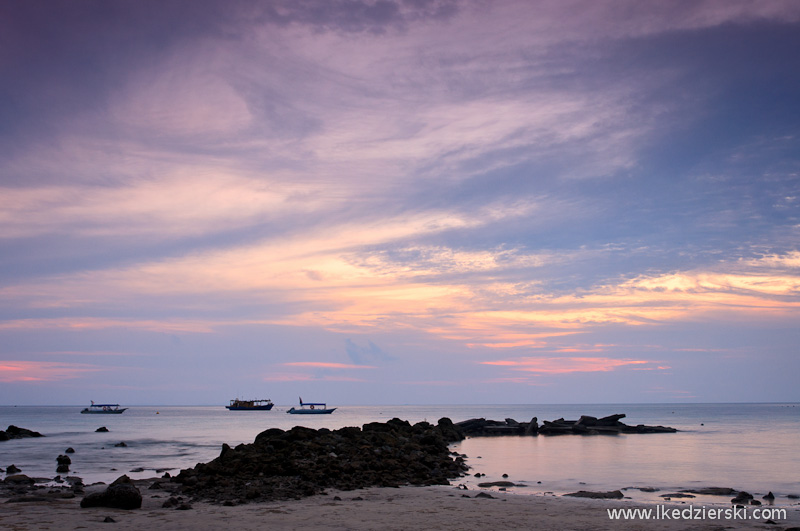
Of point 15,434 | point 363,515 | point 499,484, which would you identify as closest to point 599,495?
point 499,484

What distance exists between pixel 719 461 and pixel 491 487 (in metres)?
23.1

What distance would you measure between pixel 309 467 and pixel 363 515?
30.7ft

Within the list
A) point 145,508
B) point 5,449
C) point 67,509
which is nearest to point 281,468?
point 145,508

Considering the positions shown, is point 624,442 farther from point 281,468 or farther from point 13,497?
point 13,497

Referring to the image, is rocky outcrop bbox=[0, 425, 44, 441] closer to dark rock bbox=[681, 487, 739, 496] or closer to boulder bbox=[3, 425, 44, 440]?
boulder bbox=[3, 425, 44, 440]

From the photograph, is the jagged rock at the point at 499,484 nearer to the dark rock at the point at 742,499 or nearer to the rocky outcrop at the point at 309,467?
the rocky outcrop at the point at 309,467

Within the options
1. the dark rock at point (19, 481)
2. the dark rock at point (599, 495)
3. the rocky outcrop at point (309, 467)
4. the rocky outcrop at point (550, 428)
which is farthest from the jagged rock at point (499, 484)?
the rocky outcrop at point (550, 428)

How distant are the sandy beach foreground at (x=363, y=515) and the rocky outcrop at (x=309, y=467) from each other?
6.37ft

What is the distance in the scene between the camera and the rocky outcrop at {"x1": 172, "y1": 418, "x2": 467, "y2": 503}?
23.2m

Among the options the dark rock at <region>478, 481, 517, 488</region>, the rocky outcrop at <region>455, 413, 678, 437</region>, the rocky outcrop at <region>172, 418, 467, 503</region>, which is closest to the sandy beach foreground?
the rocky outcrop at <region>172, 418, 467, 503</region>

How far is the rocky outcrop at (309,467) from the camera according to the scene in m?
23.2

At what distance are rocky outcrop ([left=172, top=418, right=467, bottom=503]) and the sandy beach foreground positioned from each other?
1.94m

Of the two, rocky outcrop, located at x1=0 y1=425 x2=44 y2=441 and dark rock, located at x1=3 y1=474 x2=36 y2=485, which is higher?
dark rock, located at x1=3 y1=474 x2=36 y2=485

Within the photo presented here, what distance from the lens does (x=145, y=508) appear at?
774 inches
